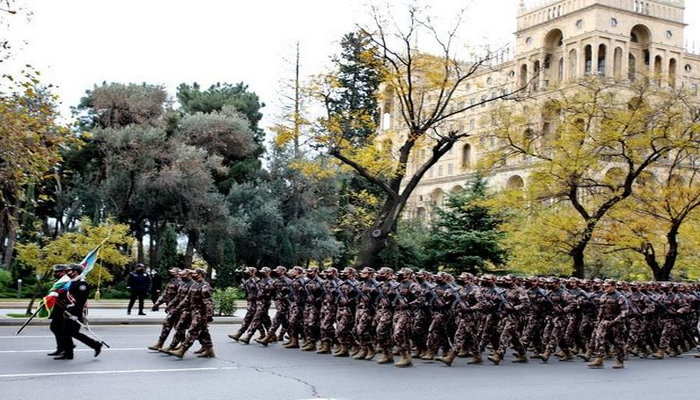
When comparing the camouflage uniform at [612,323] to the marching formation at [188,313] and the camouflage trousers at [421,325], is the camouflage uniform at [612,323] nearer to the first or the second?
the camouflage trousers at [421,325]

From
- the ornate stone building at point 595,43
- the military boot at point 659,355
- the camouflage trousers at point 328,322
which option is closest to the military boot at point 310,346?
the camouflage trousers at point 328,322

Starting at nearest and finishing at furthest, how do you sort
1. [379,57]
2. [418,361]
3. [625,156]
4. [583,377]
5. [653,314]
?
[583,377], [418,361], [653,314], [379,57], [625,156]

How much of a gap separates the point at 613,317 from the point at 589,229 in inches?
454

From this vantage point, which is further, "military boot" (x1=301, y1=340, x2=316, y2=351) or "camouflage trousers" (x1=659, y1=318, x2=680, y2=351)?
"camouflage trousers" (x1=659, y1=318, x2=680, y2=351)

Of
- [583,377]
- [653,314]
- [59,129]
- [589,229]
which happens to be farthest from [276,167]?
[583,377]

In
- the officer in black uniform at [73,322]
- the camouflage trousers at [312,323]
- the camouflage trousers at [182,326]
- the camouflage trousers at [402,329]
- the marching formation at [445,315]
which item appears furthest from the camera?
the camouflage trousers at [312,323]

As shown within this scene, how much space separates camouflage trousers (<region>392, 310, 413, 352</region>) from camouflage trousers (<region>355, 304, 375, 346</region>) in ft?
2.62

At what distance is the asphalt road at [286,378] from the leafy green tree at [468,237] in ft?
62.3

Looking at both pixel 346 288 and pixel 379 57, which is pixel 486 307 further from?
pixel 379 57

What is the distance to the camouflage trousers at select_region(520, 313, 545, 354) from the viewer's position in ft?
62.4

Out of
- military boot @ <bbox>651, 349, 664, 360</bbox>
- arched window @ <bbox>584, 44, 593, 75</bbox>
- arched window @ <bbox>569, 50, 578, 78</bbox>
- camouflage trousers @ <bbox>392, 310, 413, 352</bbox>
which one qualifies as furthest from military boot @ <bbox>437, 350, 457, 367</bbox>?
arched window @ <bbox>569, 50, 578, 78</bbox>

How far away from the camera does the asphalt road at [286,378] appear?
11.7m

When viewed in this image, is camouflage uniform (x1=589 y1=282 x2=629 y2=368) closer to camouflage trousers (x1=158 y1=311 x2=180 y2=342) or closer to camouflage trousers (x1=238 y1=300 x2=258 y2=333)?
camouflage trousers (x1=238 y1=300 x2=258 y2=333)

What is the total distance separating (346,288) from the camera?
17844mm
